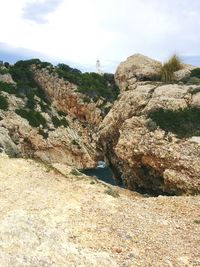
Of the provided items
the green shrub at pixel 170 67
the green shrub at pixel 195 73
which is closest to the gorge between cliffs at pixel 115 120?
the green shrub at pixel 195 73

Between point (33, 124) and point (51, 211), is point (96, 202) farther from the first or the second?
point (33, 124)

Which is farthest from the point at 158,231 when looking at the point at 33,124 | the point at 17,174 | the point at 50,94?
the point at 50,94

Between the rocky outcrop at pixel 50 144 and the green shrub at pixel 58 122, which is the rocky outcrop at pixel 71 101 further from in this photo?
the rocky outcrop at pixel 50 144

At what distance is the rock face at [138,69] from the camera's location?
128 ft

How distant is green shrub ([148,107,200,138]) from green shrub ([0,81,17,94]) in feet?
140

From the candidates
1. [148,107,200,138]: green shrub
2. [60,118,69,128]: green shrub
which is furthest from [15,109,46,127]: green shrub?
[148,107,200,138]: green shrub

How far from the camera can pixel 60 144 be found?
63.2 m

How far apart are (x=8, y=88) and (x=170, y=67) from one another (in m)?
37.0

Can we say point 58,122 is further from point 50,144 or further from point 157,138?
point 157,138

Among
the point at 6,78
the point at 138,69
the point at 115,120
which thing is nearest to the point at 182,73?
the point at 115,120

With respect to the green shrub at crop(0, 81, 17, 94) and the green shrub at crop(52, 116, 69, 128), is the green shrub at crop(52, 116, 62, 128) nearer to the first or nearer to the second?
the green shrub at crop(52, 116, 69, 128)

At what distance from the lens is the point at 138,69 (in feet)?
132

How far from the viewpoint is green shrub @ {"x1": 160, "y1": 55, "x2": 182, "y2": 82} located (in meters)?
33.9

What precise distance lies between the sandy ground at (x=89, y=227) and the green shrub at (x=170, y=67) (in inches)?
580
